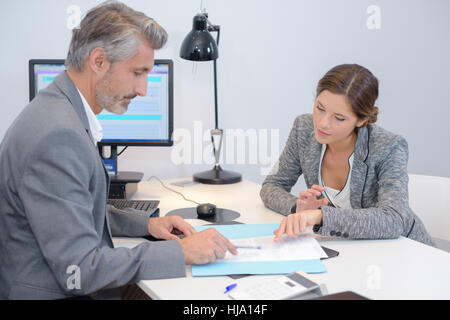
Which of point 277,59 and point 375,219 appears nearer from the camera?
point 375,219

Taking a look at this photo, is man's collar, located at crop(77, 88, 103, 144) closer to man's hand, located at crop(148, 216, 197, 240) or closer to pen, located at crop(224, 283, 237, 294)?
man's hand, located at crop(148, 216, 197, 240)

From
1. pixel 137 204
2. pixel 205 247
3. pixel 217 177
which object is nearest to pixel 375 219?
pixel 205 247

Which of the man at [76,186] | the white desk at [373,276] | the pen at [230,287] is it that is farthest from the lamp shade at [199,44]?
the pen at [230,287]

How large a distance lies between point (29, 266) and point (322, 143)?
3.38 feet

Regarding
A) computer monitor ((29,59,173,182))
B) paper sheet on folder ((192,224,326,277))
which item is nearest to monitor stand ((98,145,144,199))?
computer monitor ((29,59,173,182))

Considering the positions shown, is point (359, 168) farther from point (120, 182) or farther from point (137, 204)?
point (120, 182)

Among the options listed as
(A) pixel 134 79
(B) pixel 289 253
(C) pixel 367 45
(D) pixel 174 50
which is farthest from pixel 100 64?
(C) pixel 367 45

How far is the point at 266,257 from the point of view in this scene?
3.56 ft

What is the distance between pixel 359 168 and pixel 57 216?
1002 millimetres

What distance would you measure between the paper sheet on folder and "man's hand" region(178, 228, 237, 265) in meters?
0.02

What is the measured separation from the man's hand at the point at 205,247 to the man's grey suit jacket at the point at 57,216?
0.03 meters

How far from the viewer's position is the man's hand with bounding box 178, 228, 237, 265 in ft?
3.34

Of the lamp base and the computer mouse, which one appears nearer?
the computer mouse

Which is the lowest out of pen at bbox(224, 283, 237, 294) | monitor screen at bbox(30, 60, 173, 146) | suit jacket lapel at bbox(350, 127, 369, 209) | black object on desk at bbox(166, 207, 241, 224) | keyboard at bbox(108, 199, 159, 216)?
black object on desk at bbox(166, 207, 241, 224)
